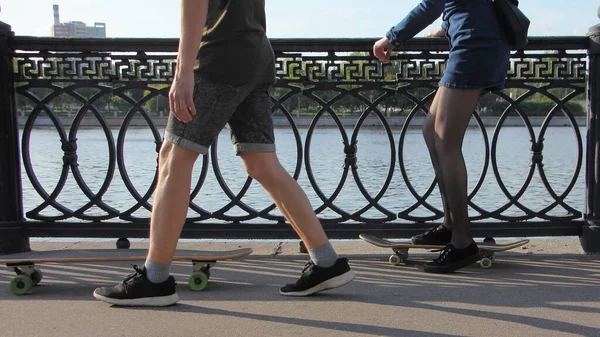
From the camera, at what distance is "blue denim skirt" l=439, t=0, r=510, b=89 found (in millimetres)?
3660

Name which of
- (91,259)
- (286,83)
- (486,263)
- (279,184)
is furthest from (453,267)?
(91,259)

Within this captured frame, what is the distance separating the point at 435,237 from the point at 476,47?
47.1 inches

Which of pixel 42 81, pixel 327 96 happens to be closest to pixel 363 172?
pixel 327 96

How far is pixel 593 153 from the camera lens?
4.42 m

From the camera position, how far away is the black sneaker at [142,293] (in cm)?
317

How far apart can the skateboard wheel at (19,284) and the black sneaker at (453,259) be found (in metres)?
2.20

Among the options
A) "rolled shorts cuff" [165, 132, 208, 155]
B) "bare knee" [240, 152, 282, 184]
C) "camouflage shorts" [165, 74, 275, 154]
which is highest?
"camouflage shorts" [165, 74, 275, 154]

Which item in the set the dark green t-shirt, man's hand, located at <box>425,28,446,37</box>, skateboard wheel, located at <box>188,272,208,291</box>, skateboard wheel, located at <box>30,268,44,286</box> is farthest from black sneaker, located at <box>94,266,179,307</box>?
man's hand, located at <box>425,28,446,37</box>

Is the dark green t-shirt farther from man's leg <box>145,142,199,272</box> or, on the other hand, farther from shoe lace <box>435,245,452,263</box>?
shoe lace <box>435,245,452,263</box>

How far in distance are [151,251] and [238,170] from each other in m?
6.08

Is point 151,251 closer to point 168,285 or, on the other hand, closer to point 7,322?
point 168,285

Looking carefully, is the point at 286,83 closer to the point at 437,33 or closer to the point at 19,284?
the point at 437,33

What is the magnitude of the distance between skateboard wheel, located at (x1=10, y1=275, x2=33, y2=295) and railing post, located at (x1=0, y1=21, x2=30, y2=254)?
1053 mm

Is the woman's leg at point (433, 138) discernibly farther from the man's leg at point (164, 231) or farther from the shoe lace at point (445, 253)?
the man's leg at point (164, 231)
